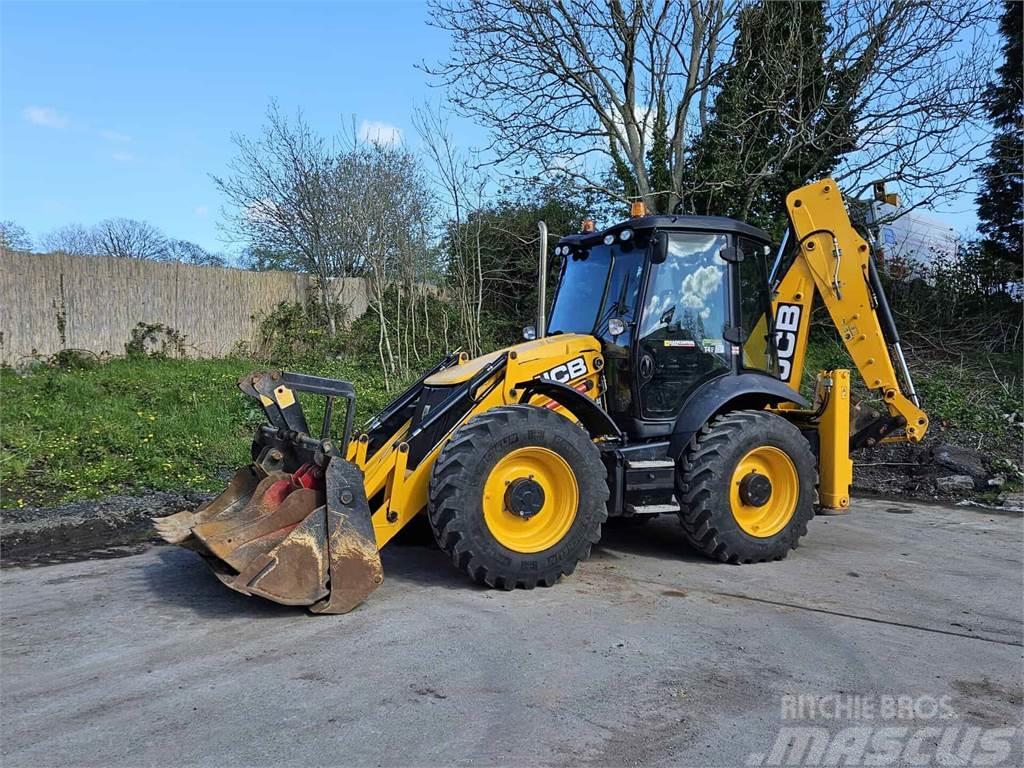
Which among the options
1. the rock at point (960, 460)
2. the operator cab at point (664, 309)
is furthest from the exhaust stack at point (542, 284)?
the rock at point (960, 460)

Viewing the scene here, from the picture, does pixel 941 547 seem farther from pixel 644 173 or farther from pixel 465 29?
pixel 465 29

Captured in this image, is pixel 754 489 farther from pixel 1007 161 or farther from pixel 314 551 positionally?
pixel 1007 161

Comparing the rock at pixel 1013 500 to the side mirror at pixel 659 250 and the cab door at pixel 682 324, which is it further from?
the side mirror at pixel 659 250

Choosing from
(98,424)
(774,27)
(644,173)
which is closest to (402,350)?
(644,173)

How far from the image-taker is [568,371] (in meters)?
5.62

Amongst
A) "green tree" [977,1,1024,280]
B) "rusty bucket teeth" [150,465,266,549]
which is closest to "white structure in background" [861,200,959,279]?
"green tree" [977,1,1024,280]

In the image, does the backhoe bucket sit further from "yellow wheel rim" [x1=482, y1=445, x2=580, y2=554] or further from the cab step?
the cab step

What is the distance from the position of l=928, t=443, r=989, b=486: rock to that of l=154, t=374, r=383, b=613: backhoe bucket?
24.6ft

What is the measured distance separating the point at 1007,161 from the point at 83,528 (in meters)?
14.6

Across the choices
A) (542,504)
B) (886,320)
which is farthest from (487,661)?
(886,320)

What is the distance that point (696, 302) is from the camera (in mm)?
5938

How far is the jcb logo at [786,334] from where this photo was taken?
668 cm

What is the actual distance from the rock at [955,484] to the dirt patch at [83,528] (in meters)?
7.91

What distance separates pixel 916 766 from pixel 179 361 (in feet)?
45.1
